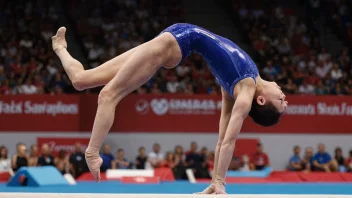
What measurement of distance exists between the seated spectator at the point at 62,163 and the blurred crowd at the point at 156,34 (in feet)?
6.35

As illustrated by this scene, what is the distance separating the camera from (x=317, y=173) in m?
15.6

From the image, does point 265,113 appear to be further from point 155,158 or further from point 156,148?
point 156,148

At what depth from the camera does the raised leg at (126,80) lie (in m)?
6.24

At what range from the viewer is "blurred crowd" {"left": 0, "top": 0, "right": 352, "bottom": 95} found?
17484mm

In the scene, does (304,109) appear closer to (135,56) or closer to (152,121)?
(152,121)

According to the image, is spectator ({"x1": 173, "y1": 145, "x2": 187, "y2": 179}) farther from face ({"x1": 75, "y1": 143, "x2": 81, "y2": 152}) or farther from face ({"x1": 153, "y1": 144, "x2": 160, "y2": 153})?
face ({"x1": 75, "y1": 143, "x2": 81, "y2": 152})

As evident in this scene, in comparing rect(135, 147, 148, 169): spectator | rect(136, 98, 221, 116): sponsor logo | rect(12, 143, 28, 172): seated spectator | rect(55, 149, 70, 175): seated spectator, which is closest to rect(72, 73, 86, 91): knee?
rect(12, 143, 28, 172): seated spectator

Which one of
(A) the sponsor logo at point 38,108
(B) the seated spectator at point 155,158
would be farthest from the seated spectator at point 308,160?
(A) the sponsor logo at point 38,108

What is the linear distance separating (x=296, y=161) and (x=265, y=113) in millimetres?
10553

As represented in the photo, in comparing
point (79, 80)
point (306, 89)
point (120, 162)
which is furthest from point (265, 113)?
point (306, 89)

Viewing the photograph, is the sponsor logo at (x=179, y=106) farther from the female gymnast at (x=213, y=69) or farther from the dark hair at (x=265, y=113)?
the dark hair at (x=265, y=113)

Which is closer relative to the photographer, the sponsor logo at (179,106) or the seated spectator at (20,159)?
the seated spectator at (20,159)

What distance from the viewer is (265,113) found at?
21.2 feet

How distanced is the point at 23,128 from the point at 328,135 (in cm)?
771
